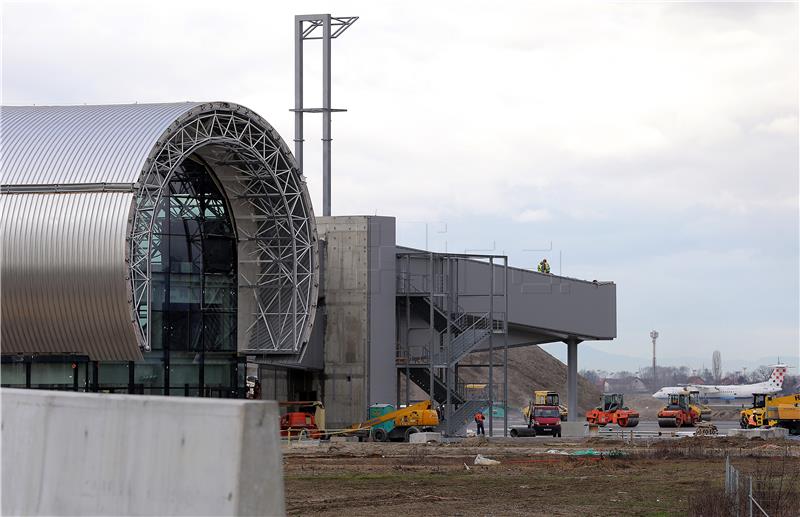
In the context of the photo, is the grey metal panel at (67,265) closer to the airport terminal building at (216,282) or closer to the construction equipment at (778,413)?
the airport terminal building at (216,282)

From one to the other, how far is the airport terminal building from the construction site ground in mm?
7015

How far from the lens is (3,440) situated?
38.3ft

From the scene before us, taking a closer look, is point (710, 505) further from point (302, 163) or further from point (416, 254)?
point (302, 163)

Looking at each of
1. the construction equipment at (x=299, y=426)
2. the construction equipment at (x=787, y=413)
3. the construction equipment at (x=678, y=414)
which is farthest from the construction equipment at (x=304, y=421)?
the construction equipment at (x=678, y=414)

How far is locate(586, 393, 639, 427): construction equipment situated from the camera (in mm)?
72562

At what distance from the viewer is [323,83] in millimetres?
63062

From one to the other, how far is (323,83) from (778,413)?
92.6ft

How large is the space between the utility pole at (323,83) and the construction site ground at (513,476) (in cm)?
1741

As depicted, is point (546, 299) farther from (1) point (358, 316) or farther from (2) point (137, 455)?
(2) point (137, 455)

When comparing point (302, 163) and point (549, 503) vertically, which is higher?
point (302, 163)

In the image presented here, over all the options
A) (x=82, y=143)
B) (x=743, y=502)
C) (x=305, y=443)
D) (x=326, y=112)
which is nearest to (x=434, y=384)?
(x=305, y=443)

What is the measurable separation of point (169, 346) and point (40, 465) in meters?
39.6

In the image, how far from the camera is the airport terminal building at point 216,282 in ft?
140

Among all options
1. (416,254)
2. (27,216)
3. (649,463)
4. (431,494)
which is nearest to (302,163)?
(416,254)
